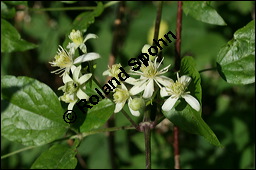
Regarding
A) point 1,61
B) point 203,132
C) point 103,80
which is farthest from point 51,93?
point 1,61

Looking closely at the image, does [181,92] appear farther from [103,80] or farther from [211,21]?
[103,80]

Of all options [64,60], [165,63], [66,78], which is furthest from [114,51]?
[66,78]

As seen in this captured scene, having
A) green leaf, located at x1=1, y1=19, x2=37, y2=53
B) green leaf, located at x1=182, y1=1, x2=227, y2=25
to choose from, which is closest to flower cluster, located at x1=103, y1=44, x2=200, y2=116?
green leaf, located at x1=182, y1=1, x2=227, y2=25

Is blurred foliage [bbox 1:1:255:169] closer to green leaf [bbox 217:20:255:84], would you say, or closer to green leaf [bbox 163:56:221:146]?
green leaf [bbox 217:20:255:84]

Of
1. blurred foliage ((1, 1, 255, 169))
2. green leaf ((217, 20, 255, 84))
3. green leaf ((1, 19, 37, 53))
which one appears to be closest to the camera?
green leaf ((217, 20, 255, 84))

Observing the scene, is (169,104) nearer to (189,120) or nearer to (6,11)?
(189,120)

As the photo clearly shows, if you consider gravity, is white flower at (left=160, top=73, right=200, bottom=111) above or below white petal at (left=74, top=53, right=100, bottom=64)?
below
